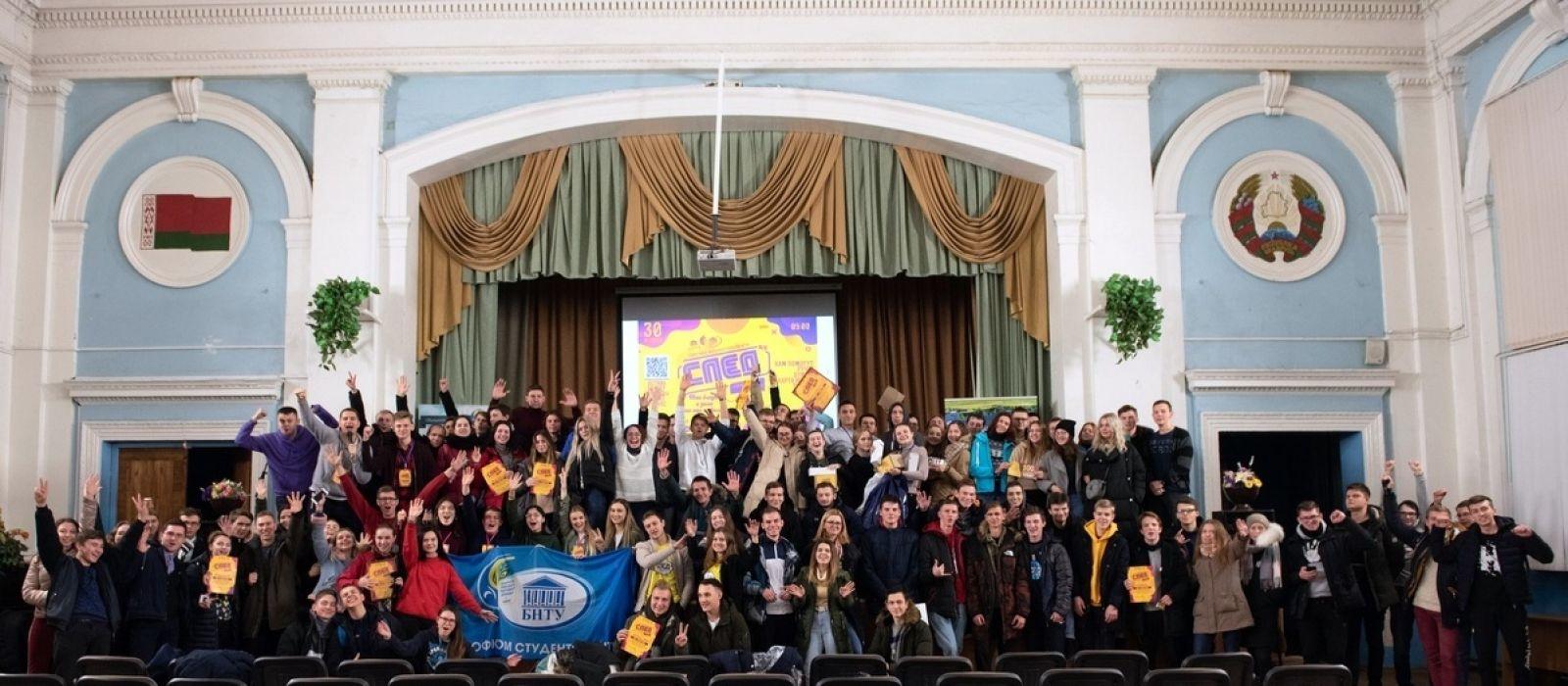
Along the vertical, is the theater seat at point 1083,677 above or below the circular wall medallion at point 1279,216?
below

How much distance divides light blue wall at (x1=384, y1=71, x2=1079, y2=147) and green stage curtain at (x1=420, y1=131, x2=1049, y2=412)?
589 millimetres

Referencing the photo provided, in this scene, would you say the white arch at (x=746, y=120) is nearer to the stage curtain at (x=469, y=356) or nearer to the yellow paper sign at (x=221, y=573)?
the stage curtain at (x=469, y=356)

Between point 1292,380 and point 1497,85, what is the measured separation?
2950 mm

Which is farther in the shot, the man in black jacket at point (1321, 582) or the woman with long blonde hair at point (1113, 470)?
the woman with long blonde hair at point (1113, 470)

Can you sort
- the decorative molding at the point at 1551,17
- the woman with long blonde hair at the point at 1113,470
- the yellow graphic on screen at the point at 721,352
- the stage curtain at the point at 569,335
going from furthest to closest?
A: the stage curtain at the point at 569,335 → the yellow graphic on screen at the point at 721,352 → the decorative molding at the point at 1551,17 → the woman with long blonde hair at the point at 1113,470

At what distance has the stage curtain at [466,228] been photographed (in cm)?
1330

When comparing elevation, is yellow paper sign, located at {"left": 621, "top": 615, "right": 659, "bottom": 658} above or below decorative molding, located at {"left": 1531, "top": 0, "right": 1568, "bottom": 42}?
below

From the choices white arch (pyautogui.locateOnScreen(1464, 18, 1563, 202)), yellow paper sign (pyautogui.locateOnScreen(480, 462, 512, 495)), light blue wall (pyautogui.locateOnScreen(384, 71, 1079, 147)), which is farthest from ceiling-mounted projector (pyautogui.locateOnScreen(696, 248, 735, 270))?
white arch (pyautogui.locateOnScreen(1464, 18, 1563, 202))

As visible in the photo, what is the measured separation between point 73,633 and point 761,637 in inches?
175

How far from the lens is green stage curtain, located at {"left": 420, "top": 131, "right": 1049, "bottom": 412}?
13.4 metres

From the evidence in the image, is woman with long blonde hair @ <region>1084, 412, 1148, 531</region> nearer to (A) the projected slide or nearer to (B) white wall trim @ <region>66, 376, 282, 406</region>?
(A) the projected slide

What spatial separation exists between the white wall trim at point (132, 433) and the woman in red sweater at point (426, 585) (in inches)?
137

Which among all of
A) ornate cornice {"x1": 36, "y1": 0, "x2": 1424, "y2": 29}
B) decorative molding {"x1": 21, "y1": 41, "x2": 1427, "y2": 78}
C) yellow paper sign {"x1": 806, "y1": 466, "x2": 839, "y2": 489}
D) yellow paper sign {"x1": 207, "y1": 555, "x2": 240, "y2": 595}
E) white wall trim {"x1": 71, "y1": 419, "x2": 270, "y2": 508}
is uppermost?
ornate cornice {"x1": 36, "y1": 0, "x2": 1424, "y2": 29}

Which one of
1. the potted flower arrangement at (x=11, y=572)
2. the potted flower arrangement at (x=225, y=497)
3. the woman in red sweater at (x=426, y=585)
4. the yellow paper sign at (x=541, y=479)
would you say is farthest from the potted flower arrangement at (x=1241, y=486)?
the potted flower arrangement at (x=11, y=572)
